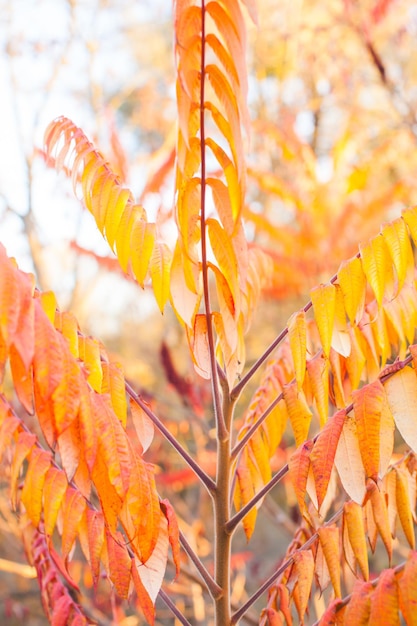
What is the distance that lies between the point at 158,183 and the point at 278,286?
1.39 meters

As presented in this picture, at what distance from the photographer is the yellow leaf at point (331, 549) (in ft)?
3.06

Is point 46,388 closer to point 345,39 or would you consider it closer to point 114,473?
point 114,473

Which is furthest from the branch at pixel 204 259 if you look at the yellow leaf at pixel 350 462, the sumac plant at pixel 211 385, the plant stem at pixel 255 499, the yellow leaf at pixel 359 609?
the yellow leaf at pixel 359 609

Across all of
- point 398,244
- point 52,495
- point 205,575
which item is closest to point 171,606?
point 205,575

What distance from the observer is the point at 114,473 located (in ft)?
2.64

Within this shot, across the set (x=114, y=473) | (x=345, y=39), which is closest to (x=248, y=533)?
(x=114, y=473)

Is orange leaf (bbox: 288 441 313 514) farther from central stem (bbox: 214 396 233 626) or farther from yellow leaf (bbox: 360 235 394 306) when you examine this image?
yellow leaf (bbox: 360 235 394 306)

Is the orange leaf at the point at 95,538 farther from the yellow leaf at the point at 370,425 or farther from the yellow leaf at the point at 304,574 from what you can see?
the yellow leaf at the point at 370,425

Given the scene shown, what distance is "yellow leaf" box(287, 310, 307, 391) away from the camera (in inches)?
36.6

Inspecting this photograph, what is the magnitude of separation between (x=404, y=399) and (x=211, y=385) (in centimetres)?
32

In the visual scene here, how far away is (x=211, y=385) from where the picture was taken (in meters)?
1.01

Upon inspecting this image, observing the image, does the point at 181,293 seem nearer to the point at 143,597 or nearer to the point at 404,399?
the point at 404,399

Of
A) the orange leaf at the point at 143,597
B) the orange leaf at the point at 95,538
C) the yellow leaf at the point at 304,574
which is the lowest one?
the yellow leaf at the point at 304,574

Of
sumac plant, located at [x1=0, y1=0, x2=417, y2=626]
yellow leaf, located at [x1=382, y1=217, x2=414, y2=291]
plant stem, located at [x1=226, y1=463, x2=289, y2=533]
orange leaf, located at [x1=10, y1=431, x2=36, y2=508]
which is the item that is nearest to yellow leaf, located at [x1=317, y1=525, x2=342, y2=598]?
sumac plant, located at [x1=0, y1=0, x2=417, y2=626]
